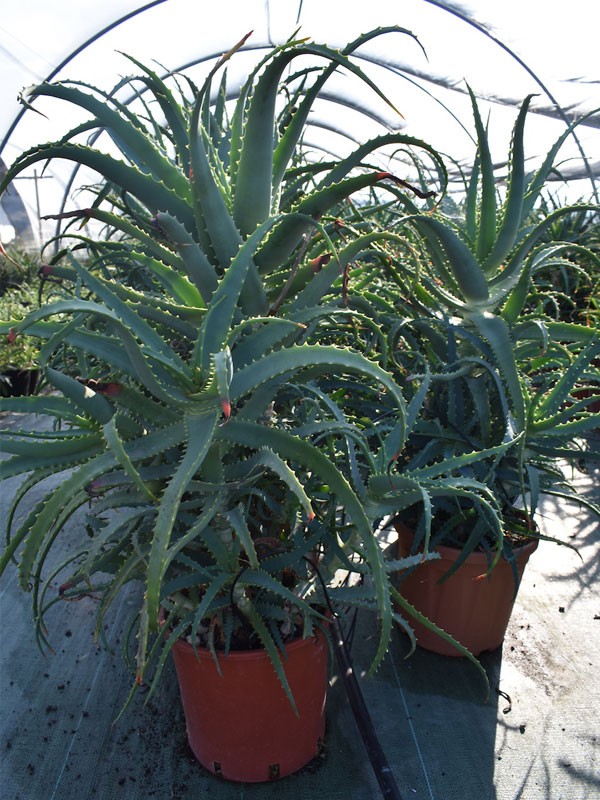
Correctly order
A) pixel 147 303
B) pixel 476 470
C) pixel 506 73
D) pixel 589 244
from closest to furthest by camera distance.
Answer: pixel 147 303 → pixel 476 470 → pixel 589 244 → pixel 506 73

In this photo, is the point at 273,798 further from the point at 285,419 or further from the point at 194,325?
the point at 194,325

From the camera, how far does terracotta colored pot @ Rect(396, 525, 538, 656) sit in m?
1.59

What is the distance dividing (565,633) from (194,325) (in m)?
1.41

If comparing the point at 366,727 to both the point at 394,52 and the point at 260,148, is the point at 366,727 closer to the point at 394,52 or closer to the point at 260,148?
the point at 260,148

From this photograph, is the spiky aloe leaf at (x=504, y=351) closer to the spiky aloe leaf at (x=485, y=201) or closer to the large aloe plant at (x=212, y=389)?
the spiky aloe leaf at (x=485, y=201)

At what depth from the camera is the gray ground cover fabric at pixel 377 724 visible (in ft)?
4.32

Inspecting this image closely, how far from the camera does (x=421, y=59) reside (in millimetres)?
5215

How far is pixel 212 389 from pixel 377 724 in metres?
1.04

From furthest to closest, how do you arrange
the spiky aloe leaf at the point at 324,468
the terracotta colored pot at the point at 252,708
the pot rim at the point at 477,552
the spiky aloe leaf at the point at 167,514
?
the pot rim at the point at 477,552 → the terracotta colored pot at the point at 252,708 → the spiky aloe leaf at the point at 324,468 → the spiky aloe leaf at the point at 167,514

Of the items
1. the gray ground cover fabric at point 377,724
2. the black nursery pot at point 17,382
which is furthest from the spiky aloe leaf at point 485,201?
the black nursery pot at point 17,382

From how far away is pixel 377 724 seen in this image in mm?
1476

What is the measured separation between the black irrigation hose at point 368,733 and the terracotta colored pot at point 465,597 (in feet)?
0.95

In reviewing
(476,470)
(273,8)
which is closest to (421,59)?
(273,8)

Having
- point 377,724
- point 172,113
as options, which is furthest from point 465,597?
point 172,113
